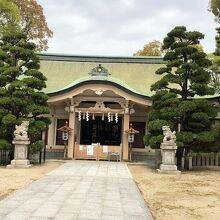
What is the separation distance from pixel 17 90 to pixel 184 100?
27.6 feet

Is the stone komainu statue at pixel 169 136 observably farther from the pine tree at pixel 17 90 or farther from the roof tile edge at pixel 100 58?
the roof tile edge at pixel 100 58

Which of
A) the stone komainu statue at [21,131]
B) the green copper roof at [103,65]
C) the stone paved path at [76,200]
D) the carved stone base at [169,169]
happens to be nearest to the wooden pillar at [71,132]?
the green copper roof at [103,65]

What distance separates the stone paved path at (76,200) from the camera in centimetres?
741

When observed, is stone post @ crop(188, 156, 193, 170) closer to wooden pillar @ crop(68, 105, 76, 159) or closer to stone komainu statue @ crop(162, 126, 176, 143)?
stone komainu statue @ crop(162, 126, 176, 143)

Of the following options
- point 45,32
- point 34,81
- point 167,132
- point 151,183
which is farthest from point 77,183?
point 45,32

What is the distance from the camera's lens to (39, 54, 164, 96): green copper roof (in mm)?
25623

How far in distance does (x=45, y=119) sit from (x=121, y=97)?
548cm

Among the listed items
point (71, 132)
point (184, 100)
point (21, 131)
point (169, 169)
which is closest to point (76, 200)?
point (169, 169)

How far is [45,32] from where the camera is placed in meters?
33.6

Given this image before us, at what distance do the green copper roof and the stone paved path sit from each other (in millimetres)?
13187

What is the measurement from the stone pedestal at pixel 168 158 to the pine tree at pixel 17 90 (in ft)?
20.6

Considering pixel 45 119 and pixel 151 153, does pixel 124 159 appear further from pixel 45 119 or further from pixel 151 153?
pixel 45 119

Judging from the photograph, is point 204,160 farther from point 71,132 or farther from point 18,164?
point 18,164

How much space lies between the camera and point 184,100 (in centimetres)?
1777
